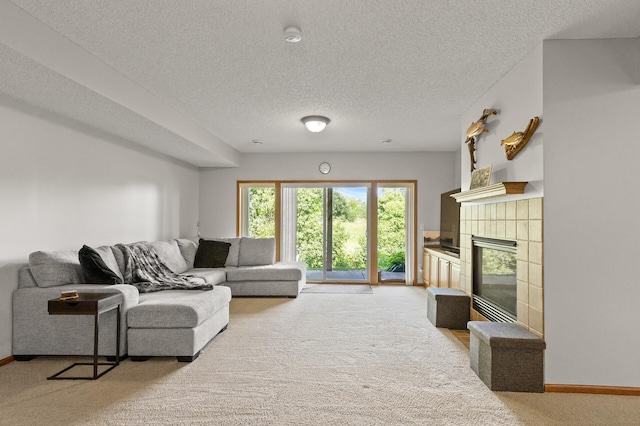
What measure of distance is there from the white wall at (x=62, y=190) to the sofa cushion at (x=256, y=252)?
151cm

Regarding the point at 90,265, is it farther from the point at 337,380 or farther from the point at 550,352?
the point at 550,352

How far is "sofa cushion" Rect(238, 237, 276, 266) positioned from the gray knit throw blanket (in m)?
1.94

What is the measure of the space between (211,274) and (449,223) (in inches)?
154

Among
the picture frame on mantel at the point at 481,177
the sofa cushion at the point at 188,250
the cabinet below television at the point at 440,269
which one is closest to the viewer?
the picture frame on mantel at the point at 481,177

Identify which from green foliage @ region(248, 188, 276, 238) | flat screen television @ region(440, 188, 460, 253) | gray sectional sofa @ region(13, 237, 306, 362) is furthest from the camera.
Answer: green foliage @ region(248, 188, 276, 238)

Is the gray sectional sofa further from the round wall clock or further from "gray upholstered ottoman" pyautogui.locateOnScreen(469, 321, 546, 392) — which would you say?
the round wall clock

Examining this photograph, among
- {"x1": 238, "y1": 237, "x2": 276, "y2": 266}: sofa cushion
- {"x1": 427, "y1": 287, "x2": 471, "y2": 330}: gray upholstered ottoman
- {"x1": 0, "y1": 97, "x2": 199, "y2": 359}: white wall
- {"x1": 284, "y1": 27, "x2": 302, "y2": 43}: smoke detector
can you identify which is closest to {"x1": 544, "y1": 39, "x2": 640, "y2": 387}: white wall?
{"x1": 427, "y1": 287, "x2": 471, "y2": 330}: gray upholstered ottoman

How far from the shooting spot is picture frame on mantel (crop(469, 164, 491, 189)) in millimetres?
3883

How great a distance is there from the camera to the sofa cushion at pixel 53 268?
361 cm

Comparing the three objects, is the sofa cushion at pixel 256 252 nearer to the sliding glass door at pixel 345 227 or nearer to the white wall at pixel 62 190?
the sliding glass door at pixel 345 227

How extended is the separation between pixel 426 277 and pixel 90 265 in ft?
18.0

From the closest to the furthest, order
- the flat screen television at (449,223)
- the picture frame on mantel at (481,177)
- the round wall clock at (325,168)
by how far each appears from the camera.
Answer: the picture frame on mantel at (481,177) → the flat screen television at (449,223) → the round wall clock at (325,168)

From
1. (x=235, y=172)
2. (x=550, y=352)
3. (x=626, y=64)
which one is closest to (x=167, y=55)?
(x=626, y=64)

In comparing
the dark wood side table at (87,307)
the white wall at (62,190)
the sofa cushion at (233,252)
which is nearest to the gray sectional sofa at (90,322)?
the white wall at (62,190)
